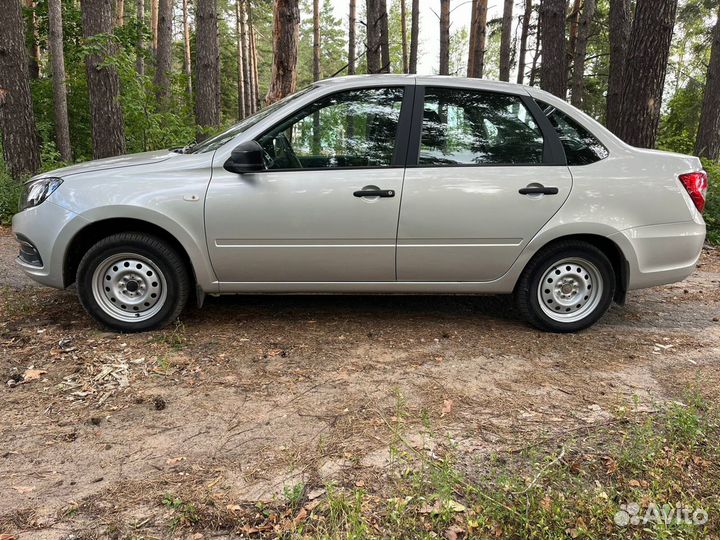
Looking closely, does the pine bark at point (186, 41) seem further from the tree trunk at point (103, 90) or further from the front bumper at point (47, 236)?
the front bumper at point (47, 236)

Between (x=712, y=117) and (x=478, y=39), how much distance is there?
6717 mm

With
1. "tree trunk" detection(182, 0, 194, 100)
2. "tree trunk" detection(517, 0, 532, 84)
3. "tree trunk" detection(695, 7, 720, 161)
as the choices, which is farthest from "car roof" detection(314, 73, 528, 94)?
"tree trunk" detection(182, 0, 194, 100)

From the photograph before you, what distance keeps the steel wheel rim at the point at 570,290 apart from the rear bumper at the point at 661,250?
283mm

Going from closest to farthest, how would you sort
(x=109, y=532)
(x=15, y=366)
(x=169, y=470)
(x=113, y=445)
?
(x=109, y=532), (x=169, y=470), (x=113, y=445), (x=15, y=366)

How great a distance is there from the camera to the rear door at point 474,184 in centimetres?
402

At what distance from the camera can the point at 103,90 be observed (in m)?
10.2

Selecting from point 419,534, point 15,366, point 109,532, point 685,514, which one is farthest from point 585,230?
point 15,366

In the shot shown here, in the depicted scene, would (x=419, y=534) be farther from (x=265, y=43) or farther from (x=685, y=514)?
(x=265, y=43)

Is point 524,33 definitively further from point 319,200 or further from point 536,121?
point 319,200

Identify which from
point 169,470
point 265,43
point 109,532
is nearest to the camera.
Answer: point 109,532

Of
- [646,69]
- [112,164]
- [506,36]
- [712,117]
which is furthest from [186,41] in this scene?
[112,164]

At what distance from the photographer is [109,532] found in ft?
6.96

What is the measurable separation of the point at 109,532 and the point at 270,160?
2709mm

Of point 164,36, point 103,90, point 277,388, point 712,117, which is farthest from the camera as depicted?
point 164,36
